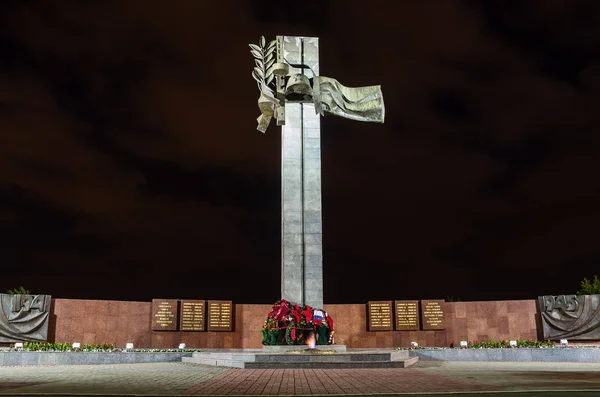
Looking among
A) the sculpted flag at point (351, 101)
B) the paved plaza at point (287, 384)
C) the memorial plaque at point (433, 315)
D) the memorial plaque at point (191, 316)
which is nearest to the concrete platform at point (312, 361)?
the paved plaza at point (287, 384)

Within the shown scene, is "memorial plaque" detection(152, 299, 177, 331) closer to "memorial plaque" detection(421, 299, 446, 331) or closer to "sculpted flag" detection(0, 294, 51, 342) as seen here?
"sculpted flag" detection(0, 294, 51, 342)

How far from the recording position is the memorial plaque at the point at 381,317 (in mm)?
26547

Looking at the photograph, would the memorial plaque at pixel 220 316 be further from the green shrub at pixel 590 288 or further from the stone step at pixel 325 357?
the green shrub at pixel 590 288

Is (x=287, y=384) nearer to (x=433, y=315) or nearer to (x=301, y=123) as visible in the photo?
(x=301, y=123)

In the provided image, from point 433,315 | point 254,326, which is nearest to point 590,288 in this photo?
point 433,315

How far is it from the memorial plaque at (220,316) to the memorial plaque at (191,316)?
425mm

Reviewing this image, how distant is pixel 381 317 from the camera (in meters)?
26.6

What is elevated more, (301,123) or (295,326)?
(301,123)

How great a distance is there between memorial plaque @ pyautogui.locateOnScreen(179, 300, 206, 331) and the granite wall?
39cm

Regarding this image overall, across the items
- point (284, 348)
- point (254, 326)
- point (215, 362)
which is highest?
point (254, 326)

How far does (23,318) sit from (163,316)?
568cm

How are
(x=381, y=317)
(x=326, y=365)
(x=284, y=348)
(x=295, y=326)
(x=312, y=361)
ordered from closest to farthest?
(x=326, y=365), (x=312, y=361), (x=284, y=348), (x=295, y=326), (x=381, y=317)

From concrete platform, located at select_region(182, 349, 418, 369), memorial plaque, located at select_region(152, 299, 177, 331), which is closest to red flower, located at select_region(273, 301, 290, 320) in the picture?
concrete platform, located at select_region(182, 349, 418, 369)

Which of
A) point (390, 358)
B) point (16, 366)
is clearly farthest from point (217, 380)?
point (16, 366)
